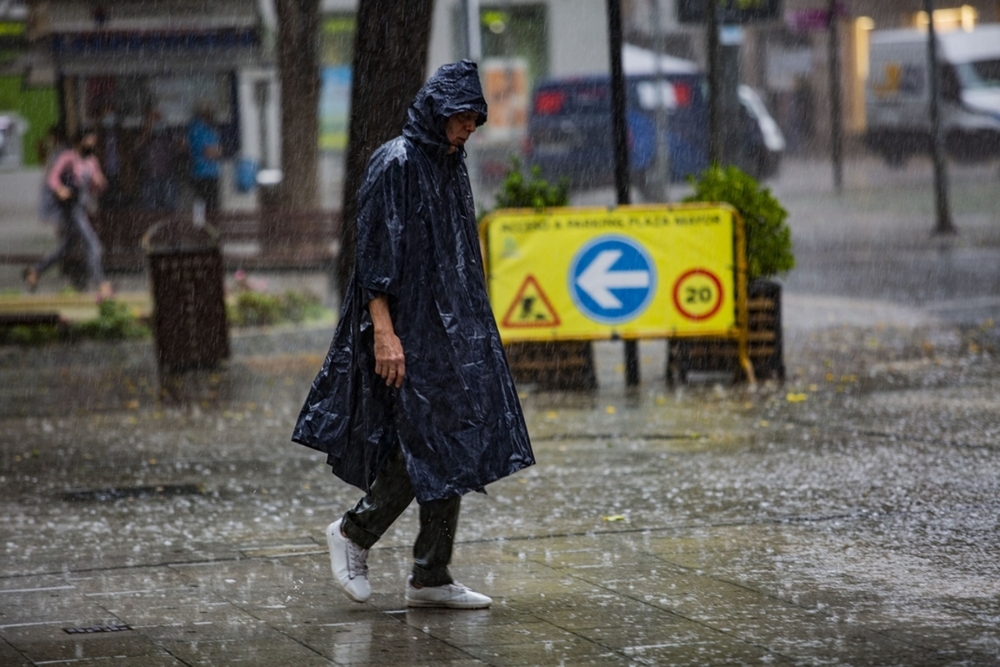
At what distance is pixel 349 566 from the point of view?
580cm

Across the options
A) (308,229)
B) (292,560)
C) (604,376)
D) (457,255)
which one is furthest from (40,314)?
(457,255)

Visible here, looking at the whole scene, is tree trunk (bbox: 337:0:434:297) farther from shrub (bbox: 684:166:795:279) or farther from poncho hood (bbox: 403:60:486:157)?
poncho hood (bbox: 403:60:486:157)

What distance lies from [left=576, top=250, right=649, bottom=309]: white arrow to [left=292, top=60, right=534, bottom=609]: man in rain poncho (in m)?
5.21

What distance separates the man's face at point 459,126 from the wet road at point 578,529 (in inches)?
63.3

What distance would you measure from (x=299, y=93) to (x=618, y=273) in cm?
1009

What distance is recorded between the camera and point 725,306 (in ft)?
35.8

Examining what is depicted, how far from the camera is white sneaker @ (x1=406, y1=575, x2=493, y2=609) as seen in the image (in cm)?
574

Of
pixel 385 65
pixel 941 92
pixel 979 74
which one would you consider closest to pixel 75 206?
pixel 385 65

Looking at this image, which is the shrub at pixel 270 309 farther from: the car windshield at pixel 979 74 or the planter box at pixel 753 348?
the car windshield at pixel 979 74

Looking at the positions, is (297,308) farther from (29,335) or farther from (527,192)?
(527,192)

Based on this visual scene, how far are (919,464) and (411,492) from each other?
329cm

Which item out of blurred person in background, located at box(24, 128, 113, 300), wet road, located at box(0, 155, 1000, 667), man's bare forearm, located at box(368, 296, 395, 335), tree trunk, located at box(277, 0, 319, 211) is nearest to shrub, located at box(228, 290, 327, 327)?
blurred person in background, located at box(24, 128, 113, 300)

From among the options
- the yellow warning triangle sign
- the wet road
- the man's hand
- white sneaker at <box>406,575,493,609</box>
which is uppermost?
the man's hand

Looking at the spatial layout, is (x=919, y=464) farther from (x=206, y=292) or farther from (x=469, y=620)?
(x=206, y=292)
